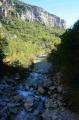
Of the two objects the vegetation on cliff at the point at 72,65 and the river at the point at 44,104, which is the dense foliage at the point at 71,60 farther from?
the river at the point at 44,104

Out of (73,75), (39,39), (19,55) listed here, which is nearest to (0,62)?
(73,75)

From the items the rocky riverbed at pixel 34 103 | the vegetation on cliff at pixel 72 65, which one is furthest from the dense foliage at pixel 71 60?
the rocky riverbed at pixel 34 103

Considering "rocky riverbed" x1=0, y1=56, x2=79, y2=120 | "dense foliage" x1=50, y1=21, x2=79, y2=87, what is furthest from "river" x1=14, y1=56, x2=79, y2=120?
"dense foliage" x1=50, y1=21, x2=79, y2=87

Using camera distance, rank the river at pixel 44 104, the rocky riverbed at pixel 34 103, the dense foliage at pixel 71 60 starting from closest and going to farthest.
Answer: the river at pixel 44 104 < the rocky riverbed at pixel 34 103 < the dense foliage at pixel 71 60

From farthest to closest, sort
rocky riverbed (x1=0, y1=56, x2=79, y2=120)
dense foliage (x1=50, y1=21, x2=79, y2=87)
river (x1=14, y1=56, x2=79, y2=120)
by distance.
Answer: dense foliage (x1=50, y1=21, x2=79, y2=87)
rocky riverbed (x1=0, y1=56, x2=79, y2=120)
river (x1=14, y1=56, x2=79, y2=120)

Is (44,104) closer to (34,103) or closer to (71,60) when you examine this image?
(34,103)

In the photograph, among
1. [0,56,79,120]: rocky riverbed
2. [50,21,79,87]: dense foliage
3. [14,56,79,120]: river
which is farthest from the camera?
[50,21,79,87]: dense foliage

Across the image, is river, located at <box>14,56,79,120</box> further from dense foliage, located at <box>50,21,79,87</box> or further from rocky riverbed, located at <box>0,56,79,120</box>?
dense foliage, located at <box>50,21,79,87</box>

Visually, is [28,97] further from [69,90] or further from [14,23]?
[14,23]

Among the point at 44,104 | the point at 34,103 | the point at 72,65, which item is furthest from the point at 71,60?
the point at 34,103

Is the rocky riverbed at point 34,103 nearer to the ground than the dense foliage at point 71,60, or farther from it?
nearer to the ground

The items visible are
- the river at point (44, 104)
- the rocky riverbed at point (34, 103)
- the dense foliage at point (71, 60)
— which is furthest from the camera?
the dense foliage at point (71, 60)

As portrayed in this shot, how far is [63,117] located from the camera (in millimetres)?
35625

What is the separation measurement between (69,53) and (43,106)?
9.14 metres
